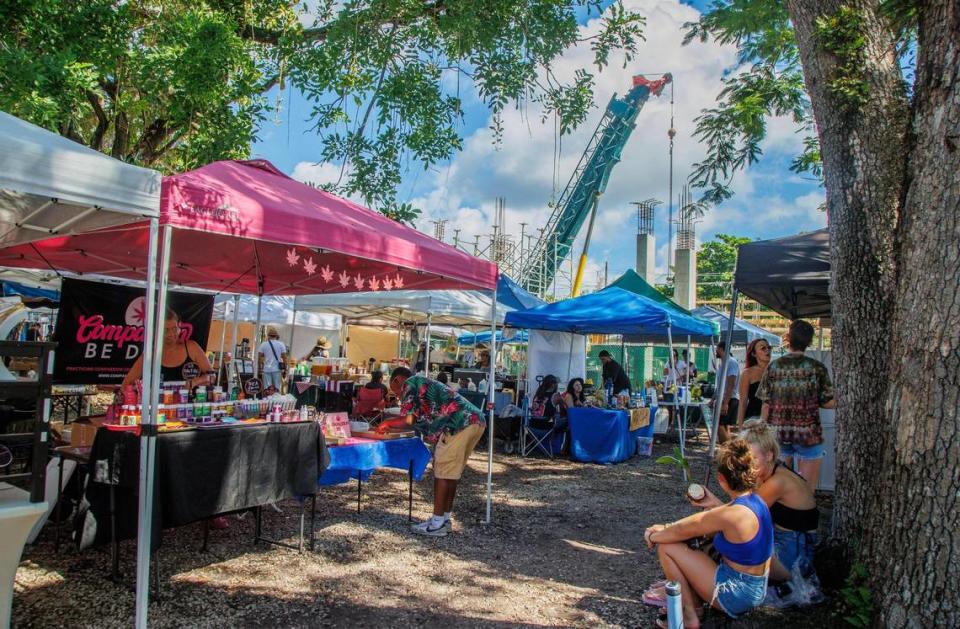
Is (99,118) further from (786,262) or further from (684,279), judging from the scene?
(684,279)

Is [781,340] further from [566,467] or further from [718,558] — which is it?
[718,558]

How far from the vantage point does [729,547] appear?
3090 millimetres

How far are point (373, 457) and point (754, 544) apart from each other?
9.75 ft

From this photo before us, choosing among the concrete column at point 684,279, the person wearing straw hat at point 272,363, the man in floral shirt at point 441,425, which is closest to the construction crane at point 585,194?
the concrete column at point 684,279

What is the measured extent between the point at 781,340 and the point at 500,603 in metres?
19.2

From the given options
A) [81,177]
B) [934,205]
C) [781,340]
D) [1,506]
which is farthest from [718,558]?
[781,340]

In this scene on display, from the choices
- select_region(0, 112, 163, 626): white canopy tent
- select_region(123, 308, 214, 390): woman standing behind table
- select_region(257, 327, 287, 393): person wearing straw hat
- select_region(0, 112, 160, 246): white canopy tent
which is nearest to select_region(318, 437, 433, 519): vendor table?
select_region(123, 308, 214, 390): woman standing behind table

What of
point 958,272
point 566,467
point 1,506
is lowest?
point 566,467

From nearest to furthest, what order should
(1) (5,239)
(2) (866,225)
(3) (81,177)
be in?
(3) (81,177), (2) (866,225), (1) (5,239)

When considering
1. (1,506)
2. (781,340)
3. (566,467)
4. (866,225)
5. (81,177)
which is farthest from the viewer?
(781,340)

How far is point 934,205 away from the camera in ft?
9.73

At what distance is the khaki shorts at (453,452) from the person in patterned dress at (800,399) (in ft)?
8.30

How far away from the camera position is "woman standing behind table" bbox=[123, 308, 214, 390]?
16.4 ft

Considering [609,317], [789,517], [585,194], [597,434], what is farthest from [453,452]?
[585,194]
